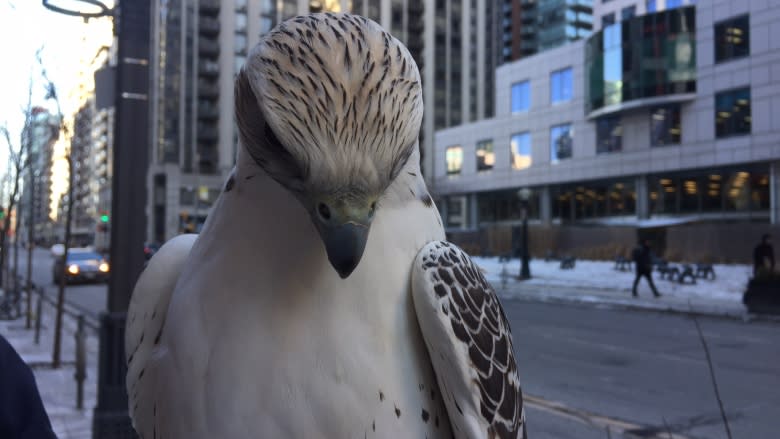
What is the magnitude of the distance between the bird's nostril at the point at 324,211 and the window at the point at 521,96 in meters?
42.4

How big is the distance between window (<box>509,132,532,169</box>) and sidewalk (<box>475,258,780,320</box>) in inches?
570

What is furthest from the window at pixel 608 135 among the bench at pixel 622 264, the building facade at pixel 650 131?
the bench at pixel 622 264

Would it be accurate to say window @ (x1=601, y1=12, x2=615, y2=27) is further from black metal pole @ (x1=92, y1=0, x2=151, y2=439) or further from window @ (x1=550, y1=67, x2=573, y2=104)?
black metal pole @ (x1=92, y1=0, x2=151, y2=439)

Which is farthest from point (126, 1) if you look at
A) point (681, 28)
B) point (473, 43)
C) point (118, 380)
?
point (473, 43)

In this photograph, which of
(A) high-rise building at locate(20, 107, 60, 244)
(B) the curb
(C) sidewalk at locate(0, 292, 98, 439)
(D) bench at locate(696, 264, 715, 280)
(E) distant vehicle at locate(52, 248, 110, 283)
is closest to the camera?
(C) sidewalk at locate(0, 292, 98, 439)

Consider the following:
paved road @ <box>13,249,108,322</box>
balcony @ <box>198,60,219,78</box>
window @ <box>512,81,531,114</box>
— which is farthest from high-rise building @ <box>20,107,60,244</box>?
balcony @ <box>198,60,219,78</box>

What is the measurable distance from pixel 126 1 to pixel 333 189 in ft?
13.2

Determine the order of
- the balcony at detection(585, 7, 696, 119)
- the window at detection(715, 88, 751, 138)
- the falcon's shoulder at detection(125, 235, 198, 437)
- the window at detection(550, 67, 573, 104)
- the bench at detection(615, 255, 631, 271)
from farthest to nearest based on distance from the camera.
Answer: the window at detection(550, 67, 573, 104) < the balcony at detection(585, 7, 696, 119) < the window at detection(715, 88, 751, 138) < the bench at detection(615, 255, 631, 271) < the falcon's shoulder at detection(125, 235, 198, 437)

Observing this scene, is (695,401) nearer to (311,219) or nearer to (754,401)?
(754,401)

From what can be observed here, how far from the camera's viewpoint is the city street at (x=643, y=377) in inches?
215

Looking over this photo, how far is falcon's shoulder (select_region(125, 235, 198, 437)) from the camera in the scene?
1273 millimetres

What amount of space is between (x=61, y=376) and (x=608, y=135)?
3523 cm

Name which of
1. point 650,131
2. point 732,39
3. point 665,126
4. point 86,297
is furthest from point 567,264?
point 86,297

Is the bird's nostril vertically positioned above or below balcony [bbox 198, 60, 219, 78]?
below
